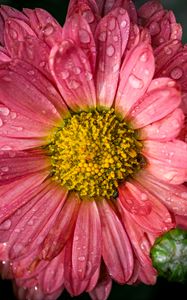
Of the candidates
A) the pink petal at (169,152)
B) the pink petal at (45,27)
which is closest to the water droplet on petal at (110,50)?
the pink petal at (45,27)

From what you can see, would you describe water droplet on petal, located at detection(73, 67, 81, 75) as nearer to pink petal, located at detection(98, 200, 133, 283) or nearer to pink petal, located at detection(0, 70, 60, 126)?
pink petal, located at detection(0, 70, 60, 126)

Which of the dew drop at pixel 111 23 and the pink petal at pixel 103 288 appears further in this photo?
the pink petal at pixel 103 288

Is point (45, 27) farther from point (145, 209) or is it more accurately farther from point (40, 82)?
point (145, 209)

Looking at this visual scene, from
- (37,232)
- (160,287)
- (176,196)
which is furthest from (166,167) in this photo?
(160,287)

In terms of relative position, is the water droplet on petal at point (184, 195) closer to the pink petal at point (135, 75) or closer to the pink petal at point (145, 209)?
the pink petal at point (145, 209)

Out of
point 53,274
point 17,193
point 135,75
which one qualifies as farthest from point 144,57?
point 53,274

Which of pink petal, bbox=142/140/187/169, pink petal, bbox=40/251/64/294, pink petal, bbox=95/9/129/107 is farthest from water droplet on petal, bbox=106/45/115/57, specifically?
pink petal, bbox=40/251/64/294
